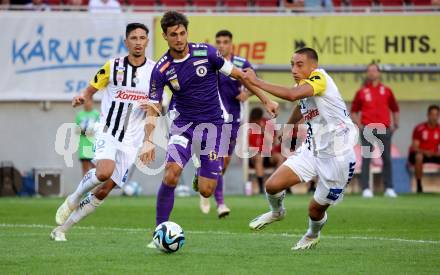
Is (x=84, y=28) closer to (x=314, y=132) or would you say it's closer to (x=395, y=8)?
(x=395, y=8)

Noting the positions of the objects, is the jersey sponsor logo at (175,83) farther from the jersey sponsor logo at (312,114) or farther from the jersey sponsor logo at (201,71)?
the jersey sponsor logo at (312,114)

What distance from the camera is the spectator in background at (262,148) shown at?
22.3m

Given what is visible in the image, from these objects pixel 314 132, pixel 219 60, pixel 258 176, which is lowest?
pixel 258 176

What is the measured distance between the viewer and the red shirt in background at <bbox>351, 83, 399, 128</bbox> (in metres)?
21.5

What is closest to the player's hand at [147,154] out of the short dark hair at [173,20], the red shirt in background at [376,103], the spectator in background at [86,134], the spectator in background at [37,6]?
the short dark hair at [173,20]

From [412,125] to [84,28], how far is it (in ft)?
26.8

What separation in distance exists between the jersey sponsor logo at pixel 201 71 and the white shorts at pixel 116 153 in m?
1.68

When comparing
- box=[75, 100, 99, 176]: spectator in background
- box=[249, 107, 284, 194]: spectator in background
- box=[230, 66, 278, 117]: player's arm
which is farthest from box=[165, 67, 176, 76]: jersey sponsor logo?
box=[249, 107, 284, 194]: spectator in background

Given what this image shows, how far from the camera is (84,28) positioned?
2212 centimetres

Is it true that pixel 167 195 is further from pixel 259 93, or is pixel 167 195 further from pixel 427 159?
pixel 427 159

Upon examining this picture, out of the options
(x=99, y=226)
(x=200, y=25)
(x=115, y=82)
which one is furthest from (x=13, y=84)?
(x=115, y=82)

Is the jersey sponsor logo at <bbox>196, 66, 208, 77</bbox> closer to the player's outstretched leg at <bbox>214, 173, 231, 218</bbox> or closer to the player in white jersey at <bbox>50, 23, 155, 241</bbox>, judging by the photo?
the player in white jersey at <bbox>50, 23, 155, 241</bbox>

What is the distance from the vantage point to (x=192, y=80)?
448 inches

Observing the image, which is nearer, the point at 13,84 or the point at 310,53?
the point at 310,53
